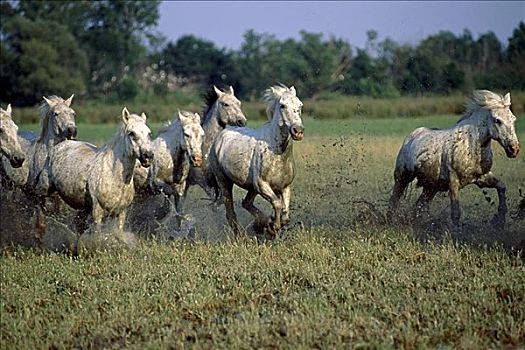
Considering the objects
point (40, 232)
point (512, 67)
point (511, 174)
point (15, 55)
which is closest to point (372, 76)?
point (512, 67)

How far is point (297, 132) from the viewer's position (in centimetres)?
1062

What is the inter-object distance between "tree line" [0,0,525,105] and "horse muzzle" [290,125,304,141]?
2529 centimetres

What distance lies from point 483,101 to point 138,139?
4.96m

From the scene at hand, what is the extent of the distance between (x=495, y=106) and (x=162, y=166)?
5002 millimetres

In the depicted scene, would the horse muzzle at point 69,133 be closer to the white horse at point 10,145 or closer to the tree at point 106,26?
the white horse at point 10,145

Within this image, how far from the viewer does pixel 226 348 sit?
6.75m

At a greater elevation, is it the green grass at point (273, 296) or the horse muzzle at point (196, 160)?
the horse muzzle at point (196, 160)

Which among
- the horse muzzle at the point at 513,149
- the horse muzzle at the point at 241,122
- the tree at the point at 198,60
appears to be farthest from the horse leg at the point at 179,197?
the tree at the point at 198,60

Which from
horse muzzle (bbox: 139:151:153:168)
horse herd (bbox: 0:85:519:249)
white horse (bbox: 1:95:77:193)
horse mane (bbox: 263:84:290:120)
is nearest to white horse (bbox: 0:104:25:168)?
horse herd (bbox: 0:85:519:249)

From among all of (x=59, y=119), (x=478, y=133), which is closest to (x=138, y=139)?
(x=59, y=119)

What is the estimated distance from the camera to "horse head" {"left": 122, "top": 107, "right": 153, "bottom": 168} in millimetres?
10539

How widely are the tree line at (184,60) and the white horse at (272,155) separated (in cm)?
2460

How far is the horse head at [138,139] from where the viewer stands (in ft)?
34.6

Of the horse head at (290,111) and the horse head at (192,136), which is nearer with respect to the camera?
the horse head at (290,111)
